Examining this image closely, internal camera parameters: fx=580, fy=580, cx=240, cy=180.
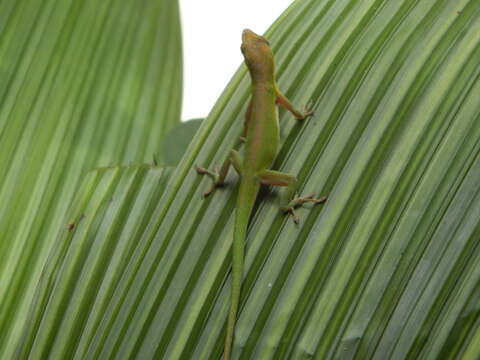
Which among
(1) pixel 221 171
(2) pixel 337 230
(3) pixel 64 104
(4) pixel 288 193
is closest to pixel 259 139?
(1) pixel 221 171

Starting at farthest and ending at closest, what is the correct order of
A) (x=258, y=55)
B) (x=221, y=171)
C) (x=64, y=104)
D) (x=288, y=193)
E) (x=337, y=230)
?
1. (x=64, y=104)
2. (x=258, y=55)
3. (x=221, y=171)
4. (x=288, y=193)
5. (x=337, y=230)

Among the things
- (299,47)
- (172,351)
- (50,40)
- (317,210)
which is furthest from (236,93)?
(50,40)

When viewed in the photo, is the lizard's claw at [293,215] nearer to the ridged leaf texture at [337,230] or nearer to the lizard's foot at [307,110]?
the ridged leaf texture at [337,230]

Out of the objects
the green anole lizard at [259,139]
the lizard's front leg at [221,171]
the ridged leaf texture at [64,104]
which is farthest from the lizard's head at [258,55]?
the ridged leaf texture at [64,104]

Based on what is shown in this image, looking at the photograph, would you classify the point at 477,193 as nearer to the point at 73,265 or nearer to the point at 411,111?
the point at 411,111

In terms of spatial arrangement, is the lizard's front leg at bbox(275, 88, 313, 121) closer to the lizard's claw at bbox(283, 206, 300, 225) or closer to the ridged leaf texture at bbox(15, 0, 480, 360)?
the ridged leaf texture at bbox(15, 0, 480, 360)

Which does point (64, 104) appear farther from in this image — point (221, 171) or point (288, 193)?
point (288, 193)
